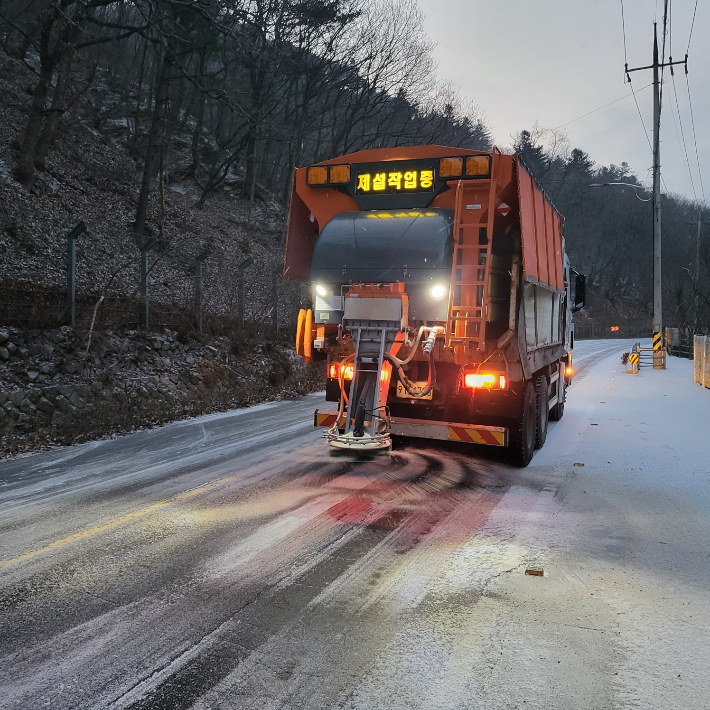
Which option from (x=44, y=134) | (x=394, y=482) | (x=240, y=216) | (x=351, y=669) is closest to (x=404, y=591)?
(x=351, y=669)

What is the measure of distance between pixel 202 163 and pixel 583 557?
92.0 ft

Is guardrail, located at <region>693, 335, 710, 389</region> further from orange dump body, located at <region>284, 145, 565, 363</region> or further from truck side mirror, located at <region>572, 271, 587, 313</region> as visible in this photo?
orange dump body, located at <region>284, 145, 565, 363</region>

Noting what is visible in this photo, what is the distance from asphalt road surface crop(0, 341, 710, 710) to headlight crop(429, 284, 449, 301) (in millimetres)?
2094

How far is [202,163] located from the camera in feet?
94.2

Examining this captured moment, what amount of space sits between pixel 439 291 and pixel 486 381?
1.21m

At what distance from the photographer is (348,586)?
3930mm

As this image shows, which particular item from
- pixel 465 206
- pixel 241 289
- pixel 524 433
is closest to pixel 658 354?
pixel 241 289

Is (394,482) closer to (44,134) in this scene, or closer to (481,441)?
(481,441)

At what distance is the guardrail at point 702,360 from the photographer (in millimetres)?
16202

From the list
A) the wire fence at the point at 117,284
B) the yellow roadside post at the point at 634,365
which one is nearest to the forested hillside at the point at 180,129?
the wire fence at the point at 117,284

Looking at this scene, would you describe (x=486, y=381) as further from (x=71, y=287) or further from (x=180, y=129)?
(x=180, y=129)

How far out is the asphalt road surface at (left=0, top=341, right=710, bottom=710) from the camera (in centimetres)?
289

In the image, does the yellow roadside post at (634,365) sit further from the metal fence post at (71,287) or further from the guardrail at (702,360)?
the metal fence post at (71,287)

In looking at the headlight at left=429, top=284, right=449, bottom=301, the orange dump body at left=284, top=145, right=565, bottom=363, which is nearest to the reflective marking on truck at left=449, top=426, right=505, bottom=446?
the orange dump body at left=284, top=145, right=565, bottom=363
